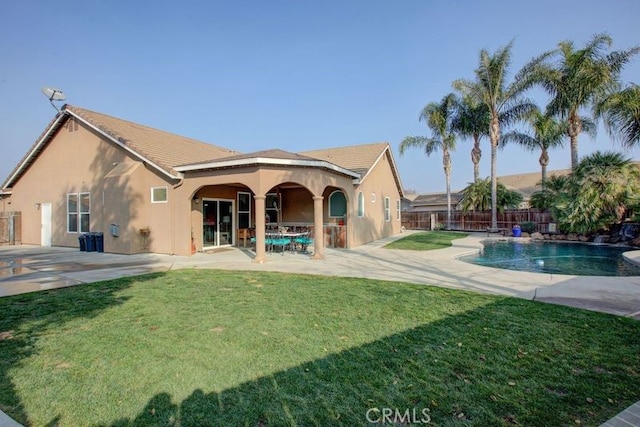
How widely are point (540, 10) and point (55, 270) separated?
18815 millimetres

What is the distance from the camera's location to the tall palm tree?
22625 mm

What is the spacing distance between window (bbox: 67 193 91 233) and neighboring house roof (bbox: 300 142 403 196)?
12.5 m

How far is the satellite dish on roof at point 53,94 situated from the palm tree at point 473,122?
25.9 metres

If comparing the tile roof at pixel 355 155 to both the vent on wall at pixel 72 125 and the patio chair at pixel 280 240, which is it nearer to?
the patio chair at pixel 280 240

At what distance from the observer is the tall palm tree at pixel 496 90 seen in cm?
2262

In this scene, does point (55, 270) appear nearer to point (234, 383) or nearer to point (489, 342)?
point (234, 383)

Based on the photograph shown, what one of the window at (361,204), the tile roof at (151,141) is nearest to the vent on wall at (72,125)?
the tile roof at (151,141)

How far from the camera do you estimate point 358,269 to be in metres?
9.70

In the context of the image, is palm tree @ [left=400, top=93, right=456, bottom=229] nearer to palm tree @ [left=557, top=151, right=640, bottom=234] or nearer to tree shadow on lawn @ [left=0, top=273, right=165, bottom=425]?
palm tree @ [left=557, top=151, right=640, bottom=234]

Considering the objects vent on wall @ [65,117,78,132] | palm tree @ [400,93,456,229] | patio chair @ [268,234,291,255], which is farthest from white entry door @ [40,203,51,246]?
palm tree @ [400,93,456,229]

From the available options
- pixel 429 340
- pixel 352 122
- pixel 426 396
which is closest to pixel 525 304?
pixel 429 340

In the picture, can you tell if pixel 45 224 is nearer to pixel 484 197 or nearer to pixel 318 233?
pixel 318 233

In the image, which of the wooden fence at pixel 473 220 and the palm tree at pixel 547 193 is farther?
the wooden fence at pixel 473 220

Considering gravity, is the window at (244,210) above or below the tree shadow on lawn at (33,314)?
above
